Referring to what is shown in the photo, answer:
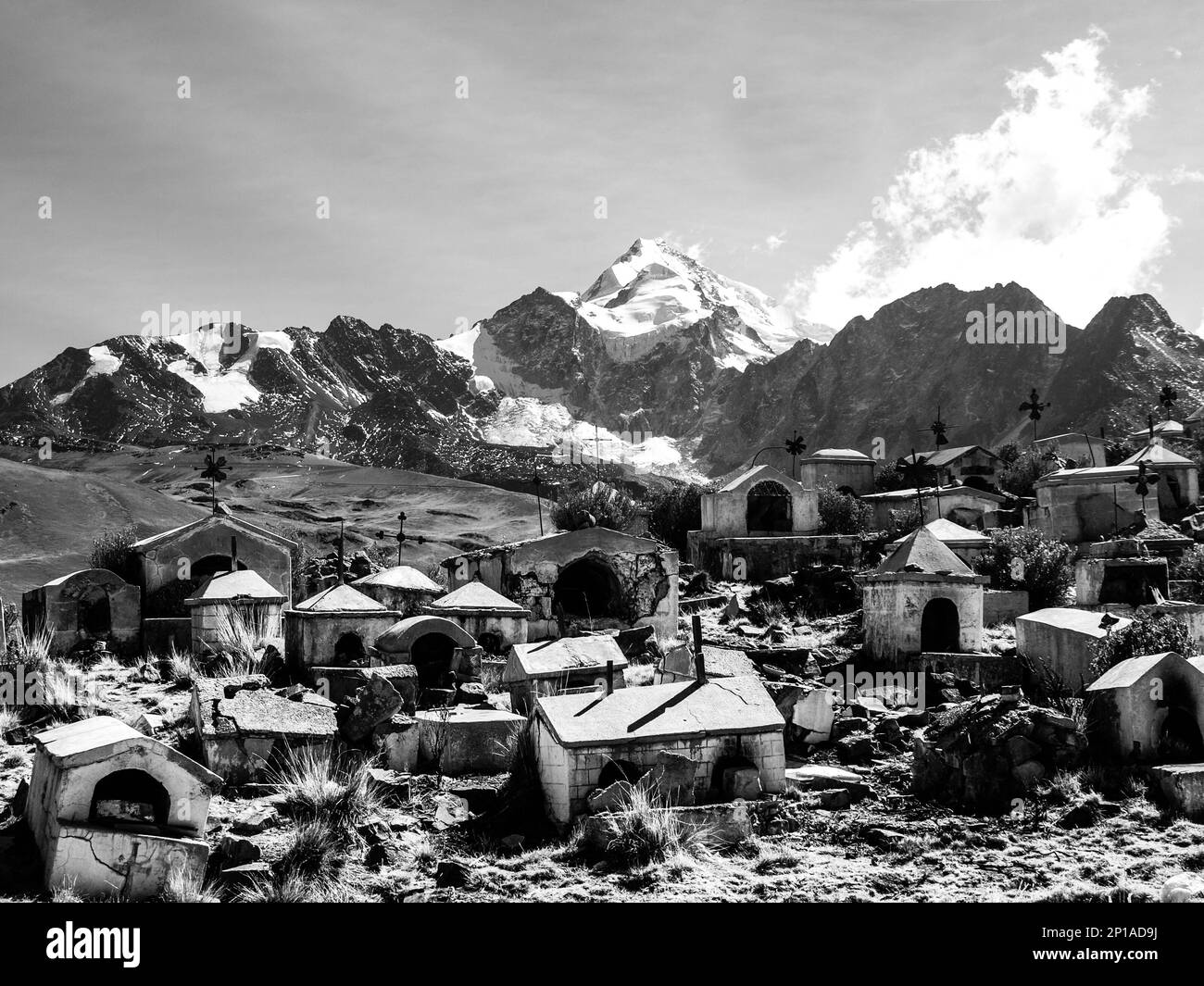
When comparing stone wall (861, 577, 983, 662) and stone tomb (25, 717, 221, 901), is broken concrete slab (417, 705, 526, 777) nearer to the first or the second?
stone tomb (25, 717, 221, 901)

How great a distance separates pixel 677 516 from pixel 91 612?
84.6 feet

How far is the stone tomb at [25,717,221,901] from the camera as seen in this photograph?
Answer: 10977 millimetres

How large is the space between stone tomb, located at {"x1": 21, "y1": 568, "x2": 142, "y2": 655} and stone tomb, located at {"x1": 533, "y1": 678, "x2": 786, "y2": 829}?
46.0 feet

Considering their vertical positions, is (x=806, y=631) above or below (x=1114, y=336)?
below

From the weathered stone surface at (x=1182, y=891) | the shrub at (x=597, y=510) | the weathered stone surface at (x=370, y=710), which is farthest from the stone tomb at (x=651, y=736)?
the shrub at (x=597, y=510)

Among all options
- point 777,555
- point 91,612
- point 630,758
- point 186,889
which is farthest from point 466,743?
point 777,555

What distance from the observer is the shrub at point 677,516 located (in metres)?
46.5

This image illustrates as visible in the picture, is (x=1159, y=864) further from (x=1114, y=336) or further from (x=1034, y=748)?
(x=1114, y=336)

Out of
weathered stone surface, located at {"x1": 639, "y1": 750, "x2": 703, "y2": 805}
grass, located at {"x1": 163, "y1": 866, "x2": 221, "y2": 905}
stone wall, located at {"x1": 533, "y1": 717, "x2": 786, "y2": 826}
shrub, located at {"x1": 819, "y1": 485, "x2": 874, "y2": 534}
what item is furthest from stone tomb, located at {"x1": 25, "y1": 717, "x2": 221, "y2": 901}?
shrub, located at {"x1": 819, "y1": 485, "x2": 874, "y2": 534}

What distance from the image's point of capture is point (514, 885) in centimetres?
1216

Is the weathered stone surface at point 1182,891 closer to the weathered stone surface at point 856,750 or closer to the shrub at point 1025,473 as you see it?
the weathered stone surface at point 856,750

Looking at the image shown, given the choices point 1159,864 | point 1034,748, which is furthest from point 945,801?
point 1159,864

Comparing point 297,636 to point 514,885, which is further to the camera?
point 297,636
